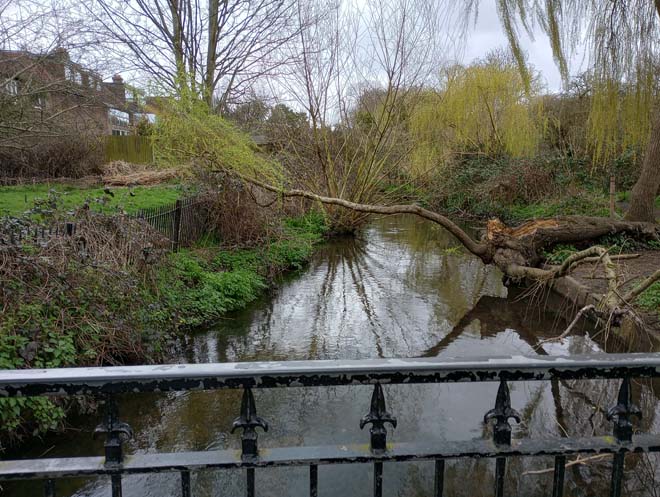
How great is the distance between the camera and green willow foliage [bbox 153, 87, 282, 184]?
28.9 ft

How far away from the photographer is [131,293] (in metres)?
5.78

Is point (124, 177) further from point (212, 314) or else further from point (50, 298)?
point (50, 298)

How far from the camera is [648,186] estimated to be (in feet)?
38.4

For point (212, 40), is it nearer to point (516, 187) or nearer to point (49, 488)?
point (516, 187)

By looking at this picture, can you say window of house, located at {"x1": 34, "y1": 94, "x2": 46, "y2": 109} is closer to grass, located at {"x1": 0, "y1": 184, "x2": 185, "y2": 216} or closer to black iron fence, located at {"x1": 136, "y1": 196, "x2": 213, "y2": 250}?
grass, located at {"x1": 0, "y1": 184, "x2": 185, "y2": 216}

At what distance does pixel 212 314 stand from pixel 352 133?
31.2 ft

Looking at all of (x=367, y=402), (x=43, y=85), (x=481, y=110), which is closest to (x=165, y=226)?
(x=43, y=85)

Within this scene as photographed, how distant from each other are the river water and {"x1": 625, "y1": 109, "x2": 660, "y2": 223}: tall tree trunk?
15.1ft

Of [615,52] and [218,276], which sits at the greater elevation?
[615,52]

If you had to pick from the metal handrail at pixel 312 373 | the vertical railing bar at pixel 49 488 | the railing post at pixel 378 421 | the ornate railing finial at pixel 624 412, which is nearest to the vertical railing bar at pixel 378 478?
the railing post at pixel 378 421

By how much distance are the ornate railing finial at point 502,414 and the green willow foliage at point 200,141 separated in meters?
8.26

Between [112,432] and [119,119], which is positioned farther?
[119,119]

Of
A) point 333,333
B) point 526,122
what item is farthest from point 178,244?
point 526,122

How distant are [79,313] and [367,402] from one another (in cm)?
301
